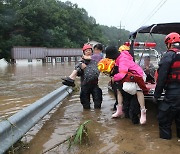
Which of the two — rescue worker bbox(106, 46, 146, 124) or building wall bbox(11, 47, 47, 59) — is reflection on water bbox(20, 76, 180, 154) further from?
building wall bbox(11, 47, 47, 59)

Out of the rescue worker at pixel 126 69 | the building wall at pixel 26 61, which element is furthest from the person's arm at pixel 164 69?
the building wall at pixel 26 61

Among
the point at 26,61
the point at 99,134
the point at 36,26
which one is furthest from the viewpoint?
the point at 36,26

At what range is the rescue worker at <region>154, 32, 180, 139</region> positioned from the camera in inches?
172

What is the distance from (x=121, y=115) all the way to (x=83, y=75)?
58.1 inches

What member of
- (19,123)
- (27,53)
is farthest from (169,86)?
(27,53)

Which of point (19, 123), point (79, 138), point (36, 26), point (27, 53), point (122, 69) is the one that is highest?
point (36, 26)

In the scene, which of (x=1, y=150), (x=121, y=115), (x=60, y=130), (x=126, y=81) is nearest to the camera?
(x=1, y=150)

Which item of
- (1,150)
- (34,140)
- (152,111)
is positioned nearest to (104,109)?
(152,111)

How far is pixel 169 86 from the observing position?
4492 millimetres

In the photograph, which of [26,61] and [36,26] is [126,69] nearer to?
[26,61]

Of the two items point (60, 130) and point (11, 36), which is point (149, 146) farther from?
point (11, 36)

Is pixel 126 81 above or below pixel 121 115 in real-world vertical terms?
above

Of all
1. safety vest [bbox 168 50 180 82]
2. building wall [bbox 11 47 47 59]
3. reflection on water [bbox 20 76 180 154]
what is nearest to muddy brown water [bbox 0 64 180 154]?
reflection on water [bbox 20 76 180 154]

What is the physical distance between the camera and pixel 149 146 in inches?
159
